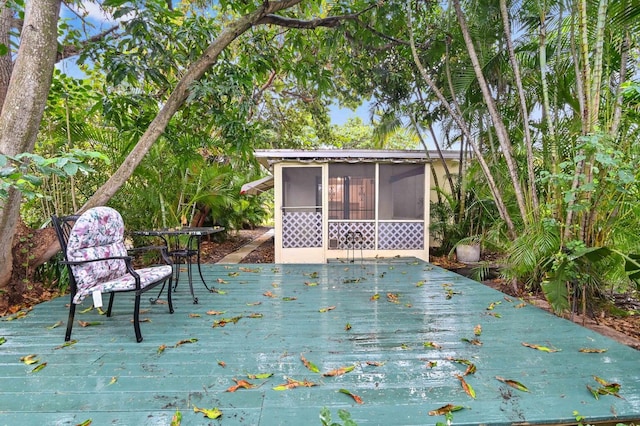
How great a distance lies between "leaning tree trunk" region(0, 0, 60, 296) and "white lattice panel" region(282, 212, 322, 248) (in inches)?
189

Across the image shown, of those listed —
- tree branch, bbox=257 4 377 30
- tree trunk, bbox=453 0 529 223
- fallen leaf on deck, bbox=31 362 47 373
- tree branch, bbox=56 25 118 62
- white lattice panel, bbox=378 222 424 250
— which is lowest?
fallen leaf on deck, bbox=31 362 47 373

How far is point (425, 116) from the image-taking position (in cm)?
809

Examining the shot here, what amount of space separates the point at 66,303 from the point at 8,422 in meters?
2.52

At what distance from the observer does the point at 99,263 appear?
3.00 metres

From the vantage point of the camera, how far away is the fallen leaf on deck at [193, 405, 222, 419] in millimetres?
1670

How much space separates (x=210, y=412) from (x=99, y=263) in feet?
6.73

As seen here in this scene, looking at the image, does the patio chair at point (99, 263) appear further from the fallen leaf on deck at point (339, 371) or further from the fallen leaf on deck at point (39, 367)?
the fallen leaf on deck at point (339, 371)

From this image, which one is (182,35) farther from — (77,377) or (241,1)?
(77,377)

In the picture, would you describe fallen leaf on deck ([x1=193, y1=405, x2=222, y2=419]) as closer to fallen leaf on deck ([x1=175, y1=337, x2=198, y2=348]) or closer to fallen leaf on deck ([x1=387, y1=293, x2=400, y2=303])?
fallen leaf on deck ([x1=175, y1=337, x2=198, y2=348])

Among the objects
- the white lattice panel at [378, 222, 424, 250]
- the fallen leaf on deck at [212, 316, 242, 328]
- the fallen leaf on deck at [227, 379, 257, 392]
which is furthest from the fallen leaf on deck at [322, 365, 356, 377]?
the white lattice panel at [378, 222, 424, 250]

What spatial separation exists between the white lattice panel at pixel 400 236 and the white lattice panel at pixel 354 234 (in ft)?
0.69

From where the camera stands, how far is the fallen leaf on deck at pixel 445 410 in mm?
1691

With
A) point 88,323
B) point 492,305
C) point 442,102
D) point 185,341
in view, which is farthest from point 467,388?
point 442,102

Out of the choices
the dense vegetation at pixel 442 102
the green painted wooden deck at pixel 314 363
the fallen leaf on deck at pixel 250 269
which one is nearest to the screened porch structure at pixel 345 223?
the dense vegetation at pixel 442 102
